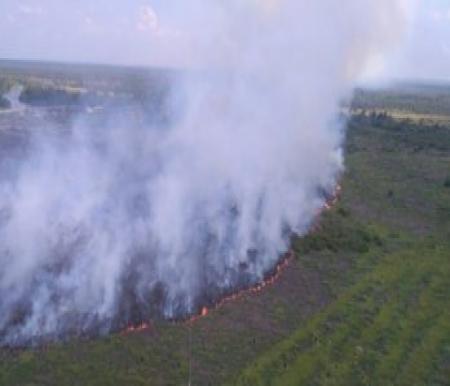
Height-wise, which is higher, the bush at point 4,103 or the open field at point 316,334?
the open field at point 316,334

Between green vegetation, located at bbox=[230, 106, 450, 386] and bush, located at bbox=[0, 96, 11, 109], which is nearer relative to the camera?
green vegetation, located at bbox=[230, 106, 450, 386]

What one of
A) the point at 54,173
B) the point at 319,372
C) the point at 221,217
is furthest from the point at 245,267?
the point at 54,173

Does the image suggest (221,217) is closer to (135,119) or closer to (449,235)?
(449,235)

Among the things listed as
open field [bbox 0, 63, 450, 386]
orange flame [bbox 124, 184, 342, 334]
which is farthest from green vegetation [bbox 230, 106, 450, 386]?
orange flame [bbox 124, 184, 342, 334]

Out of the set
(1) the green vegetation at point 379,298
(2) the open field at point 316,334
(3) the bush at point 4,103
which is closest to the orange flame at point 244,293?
(2) the open field at point 316,334

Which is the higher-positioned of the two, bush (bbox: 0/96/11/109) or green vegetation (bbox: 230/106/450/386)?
green vegetation (bbox: 230/106/450/386)

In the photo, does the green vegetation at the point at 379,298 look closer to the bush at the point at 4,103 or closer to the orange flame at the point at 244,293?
the orange flame at the point at 244,293

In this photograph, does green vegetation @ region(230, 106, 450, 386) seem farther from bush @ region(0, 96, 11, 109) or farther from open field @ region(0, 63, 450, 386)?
bush @ region(0, 96, 11, 109)

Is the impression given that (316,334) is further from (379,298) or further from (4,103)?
(4,103)
